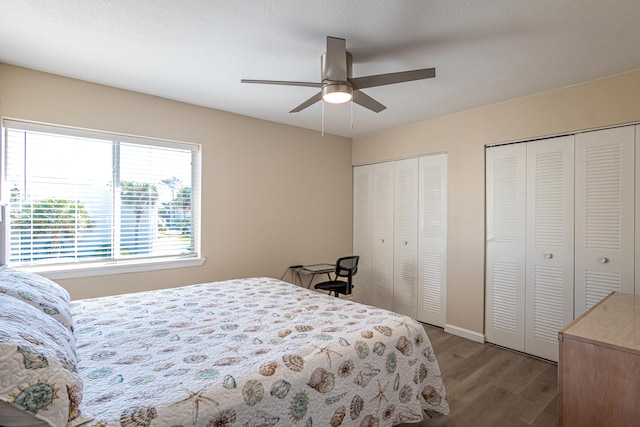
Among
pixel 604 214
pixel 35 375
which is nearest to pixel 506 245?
pixel 604 214

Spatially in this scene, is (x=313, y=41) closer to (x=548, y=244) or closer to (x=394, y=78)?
(x=394, y=78)

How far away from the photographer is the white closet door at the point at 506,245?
316 centimetres

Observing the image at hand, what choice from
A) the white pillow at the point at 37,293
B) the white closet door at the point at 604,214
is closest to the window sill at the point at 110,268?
the white pillow at the point at 37,293

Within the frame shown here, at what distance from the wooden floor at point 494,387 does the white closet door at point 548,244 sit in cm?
31

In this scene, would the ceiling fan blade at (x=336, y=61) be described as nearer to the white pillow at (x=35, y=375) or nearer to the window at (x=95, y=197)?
the white pillow at (x=35, y=375)

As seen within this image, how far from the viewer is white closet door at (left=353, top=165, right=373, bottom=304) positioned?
4.66 m

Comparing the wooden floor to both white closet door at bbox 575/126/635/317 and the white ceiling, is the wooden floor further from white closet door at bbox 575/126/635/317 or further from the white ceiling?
the white ceiling

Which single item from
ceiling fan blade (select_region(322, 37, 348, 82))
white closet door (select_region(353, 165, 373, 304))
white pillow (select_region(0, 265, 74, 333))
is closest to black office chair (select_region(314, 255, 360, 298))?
white closet door (select_region(353, 165, 373, 304))

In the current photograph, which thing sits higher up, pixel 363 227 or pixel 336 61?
pixel 336 61

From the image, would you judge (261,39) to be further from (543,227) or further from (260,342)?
(543,227)

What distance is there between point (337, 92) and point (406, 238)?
2.62m

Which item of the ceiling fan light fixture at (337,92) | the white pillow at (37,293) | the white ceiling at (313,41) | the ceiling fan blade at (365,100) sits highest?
the white ceiling at (313,41)

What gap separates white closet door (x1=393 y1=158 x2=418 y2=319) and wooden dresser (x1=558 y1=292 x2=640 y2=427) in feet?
7.89

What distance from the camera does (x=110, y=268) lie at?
116 inches
